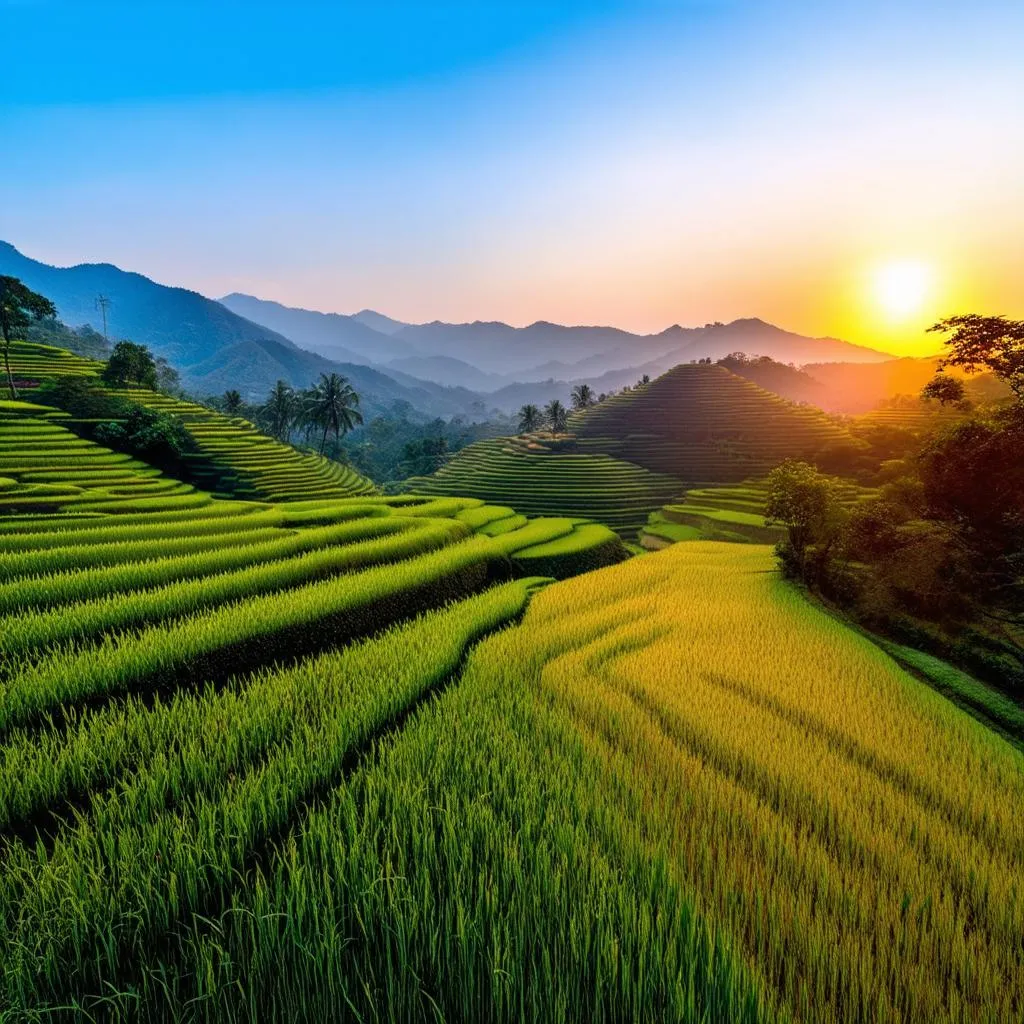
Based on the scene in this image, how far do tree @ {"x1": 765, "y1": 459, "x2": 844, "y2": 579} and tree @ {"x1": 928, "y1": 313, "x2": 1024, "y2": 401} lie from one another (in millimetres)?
6498

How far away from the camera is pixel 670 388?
78875 millimetres

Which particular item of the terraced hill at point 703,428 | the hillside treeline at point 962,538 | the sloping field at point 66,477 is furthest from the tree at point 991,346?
the terraced hill at point 703,428

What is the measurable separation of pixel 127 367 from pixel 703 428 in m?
65.1

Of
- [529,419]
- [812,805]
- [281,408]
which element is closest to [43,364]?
[281,408]

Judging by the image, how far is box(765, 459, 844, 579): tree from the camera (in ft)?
48.9

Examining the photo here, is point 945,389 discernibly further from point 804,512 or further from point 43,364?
point 43,364

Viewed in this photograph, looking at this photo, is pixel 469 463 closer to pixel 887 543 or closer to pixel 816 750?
pixel 887 543

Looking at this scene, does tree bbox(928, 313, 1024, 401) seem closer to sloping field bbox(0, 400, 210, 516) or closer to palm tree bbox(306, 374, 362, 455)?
sloping field bbox(0, 400, 210, 516)

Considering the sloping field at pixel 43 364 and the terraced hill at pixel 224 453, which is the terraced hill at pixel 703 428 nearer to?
the terraced hill at pixel 224 453

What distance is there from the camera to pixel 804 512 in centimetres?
1542

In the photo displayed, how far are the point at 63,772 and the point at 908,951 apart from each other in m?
6.48

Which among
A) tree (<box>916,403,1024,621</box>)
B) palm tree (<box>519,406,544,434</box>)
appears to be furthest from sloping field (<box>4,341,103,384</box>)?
palm tree (<box>519,406,544,434</box>)

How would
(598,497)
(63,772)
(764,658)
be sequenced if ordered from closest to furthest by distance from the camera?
(63,772), (764,658), (598,497)

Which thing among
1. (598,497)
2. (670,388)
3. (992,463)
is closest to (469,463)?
(598,497)
